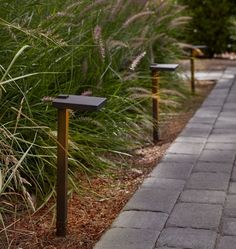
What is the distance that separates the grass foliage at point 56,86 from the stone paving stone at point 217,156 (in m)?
0.55

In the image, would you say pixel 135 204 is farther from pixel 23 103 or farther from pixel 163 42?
pixel 163 42

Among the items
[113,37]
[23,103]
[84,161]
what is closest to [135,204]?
[84,161]

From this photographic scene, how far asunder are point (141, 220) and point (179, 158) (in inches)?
49.0

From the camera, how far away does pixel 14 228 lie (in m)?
2.87

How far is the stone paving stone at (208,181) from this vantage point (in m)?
3.46

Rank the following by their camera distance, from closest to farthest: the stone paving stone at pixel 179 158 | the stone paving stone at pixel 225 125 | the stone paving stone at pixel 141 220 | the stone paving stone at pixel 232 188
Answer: the stone paving stone at pixel 141 220, the stone paving stone at pixel 232 188, the stone paving stone at pixel 179 158, the stone paving stone at pixel 225 125

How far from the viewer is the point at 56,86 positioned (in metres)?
3.63

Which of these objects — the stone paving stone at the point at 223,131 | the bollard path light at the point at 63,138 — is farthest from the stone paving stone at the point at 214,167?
the bollard path light at the point at 63,138

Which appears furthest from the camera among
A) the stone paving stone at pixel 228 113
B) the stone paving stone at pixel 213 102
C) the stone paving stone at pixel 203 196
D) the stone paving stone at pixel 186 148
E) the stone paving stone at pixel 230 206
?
the stone paving stone at pixel 213 102

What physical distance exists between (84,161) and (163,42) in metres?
3.24

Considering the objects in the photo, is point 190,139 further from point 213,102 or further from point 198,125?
point 213,102

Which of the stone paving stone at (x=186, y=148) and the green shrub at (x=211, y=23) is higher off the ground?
the green shrub at (x=211, y=23)

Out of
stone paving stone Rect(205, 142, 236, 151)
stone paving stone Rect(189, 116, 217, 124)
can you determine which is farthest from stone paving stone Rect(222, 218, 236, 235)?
stone paving stone Rect(189, 116, 217, 124)

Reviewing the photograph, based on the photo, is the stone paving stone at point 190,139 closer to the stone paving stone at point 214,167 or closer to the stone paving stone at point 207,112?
the stone paving stone at point 214,167
